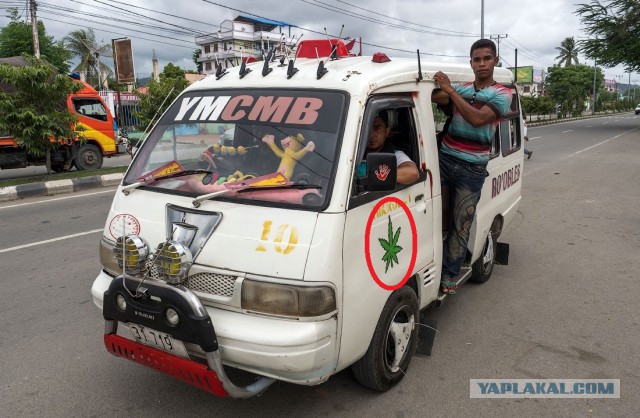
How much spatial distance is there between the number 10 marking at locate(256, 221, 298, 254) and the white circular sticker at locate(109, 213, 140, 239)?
78cm

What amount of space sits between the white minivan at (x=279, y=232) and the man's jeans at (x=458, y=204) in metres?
0.30

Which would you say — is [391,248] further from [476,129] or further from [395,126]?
[476,129]

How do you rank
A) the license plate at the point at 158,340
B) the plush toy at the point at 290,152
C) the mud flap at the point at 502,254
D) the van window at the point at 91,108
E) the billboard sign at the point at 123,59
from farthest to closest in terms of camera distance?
the billboard sign at the point at 123,59, the van window at the point at 91,108, the mud flap at the point at 502,254, the plush toy at the point at 290,152, the license plate at the point at 158,340

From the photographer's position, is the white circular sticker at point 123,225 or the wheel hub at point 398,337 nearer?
the white circular sticker at point 123,225

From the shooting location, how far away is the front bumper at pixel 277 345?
7.44 ft

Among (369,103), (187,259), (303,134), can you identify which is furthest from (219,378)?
(369,103)

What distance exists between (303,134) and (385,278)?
2.96 ft

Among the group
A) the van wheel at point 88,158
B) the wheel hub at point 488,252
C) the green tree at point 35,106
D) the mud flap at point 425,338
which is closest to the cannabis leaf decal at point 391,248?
the mud flap at point 425,338

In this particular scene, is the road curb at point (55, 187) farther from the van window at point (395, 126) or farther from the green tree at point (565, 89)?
the green tree at point (565, 89)

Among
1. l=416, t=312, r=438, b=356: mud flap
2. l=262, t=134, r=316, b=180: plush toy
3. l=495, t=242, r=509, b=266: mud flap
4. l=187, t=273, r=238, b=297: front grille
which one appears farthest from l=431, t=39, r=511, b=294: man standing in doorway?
l=187, t=273, r=238, b=297: front grille

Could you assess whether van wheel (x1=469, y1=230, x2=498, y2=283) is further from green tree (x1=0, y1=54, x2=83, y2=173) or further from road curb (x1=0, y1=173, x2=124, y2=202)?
green tree (x1=0, y1=54, x2=83, y2=173)

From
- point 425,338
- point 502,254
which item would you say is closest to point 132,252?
point 425,338

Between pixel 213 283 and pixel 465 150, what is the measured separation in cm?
212

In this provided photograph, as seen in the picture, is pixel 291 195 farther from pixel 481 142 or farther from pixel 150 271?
pixel 481 142
